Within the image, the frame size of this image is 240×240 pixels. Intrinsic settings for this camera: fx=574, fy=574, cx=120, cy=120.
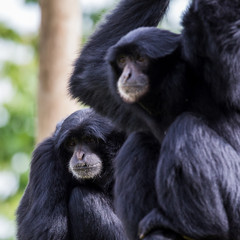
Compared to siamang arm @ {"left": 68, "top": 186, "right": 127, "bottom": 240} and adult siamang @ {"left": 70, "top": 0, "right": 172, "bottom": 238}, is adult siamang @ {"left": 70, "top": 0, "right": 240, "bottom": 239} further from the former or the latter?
siamang arm @ {"left": 68, "top": 186, "right": 127, "bottom": 240}

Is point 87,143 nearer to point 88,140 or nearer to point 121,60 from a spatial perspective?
point 88,140

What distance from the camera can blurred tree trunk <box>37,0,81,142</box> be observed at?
14.8 m

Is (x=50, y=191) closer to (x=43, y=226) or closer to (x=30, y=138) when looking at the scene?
(x=43, y=226)

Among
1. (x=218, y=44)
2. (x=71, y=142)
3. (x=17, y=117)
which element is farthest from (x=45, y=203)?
(x=17, y=117)

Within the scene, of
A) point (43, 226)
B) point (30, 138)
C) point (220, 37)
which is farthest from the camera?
point (30, 138)

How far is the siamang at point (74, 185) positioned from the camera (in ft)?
26.1

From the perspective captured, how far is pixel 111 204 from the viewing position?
27.4 ft

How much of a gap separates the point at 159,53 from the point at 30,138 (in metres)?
17.5

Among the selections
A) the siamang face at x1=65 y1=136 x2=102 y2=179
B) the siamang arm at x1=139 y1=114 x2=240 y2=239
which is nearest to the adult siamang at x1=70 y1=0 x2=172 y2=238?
the siamang arm at x1=139 y1=114 x2=240 y2=239

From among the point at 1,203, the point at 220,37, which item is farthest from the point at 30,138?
the point at 220,37

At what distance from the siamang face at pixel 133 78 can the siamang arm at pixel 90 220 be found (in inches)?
101

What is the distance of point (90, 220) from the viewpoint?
26.5 ft

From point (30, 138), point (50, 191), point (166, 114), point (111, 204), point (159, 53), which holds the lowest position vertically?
point (30, 138)

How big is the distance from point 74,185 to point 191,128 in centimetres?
354
